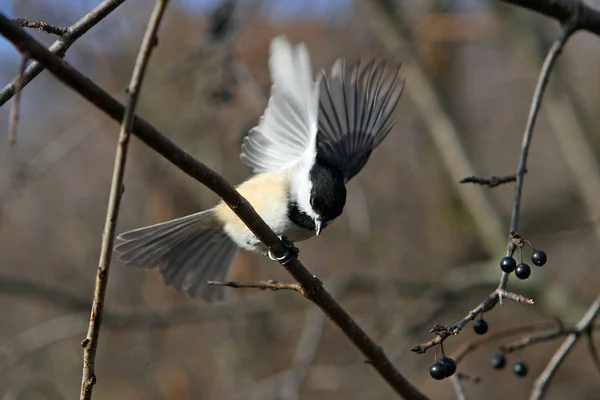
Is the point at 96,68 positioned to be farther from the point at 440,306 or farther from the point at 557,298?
the point at 557,298

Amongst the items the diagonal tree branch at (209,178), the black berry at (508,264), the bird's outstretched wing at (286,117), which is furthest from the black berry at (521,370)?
the bird's outstretched wing at (286,117)

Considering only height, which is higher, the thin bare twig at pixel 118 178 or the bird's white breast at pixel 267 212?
the bird's white breast at pixel 267 212

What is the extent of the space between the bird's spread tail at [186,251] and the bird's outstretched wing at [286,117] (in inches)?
13.5

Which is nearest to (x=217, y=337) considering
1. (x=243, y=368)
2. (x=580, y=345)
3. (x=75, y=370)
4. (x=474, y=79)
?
(x=243, y=368)

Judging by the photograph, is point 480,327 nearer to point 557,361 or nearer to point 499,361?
point 557,361

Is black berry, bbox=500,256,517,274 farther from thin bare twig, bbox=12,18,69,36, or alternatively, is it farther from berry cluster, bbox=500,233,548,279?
thin bare twig, bbox=12,18,69,36

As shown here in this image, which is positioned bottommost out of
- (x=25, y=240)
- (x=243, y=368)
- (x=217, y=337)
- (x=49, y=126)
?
(x=243, y=368)

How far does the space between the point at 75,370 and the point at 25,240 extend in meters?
1.64

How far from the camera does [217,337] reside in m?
6.48

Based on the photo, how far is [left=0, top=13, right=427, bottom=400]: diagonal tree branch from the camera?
1206 millimetres

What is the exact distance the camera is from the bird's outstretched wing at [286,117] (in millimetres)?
2109

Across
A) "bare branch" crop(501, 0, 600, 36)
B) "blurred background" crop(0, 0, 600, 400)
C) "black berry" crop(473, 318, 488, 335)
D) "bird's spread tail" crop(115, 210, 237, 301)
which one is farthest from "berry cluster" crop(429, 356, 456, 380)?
"blurred background" crop(0, 0, 600, 400)

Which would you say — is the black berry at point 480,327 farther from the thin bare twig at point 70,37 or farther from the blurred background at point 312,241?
the blurred background at point 312,241

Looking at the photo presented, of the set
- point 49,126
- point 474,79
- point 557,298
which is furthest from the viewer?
point 474,79
